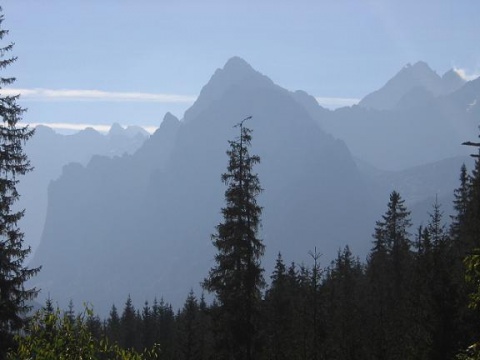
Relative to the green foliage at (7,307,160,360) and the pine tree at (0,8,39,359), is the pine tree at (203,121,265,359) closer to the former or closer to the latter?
the pine tree at (0,8,39,359)

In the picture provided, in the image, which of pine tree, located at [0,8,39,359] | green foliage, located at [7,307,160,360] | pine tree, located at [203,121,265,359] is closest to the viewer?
green foliage, located at [7,307,160,360]

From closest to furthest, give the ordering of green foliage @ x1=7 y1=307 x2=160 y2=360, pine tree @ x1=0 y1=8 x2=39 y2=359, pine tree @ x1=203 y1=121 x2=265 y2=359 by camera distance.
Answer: green foliage @ x1=7 y1=307 x2=160 y2=360, pine tree @ x1=0 y1=8 x2=39 y2=359, pine tree @ x1=203 y1=121 x2=265 y2=359

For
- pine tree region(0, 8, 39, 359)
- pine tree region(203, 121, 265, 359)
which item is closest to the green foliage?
pine tree region(0, 8, 39, 359)

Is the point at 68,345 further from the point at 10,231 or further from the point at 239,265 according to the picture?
the point at 239,265

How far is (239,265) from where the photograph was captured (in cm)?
2472

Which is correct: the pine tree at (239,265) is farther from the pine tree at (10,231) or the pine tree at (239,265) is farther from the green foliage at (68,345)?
the green foliage at (68,345)

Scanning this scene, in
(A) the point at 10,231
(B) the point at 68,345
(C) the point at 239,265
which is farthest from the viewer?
(C) the point at 239,265

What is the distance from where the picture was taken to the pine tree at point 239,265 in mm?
24359

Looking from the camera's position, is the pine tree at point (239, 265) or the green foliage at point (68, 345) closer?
the green foliage at point (68, 345)

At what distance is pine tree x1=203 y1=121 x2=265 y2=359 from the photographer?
24.4 meters

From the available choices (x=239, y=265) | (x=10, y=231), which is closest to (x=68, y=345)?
(x=10, y=231)

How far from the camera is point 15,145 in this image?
1742 centimetres

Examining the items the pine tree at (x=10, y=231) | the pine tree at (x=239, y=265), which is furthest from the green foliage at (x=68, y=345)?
the pine tree at (x=239, y=265)

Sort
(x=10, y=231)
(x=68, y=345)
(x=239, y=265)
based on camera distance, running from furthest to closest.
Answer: (x=239, y=265), (x=10, y=231), (x=68, y=345)
